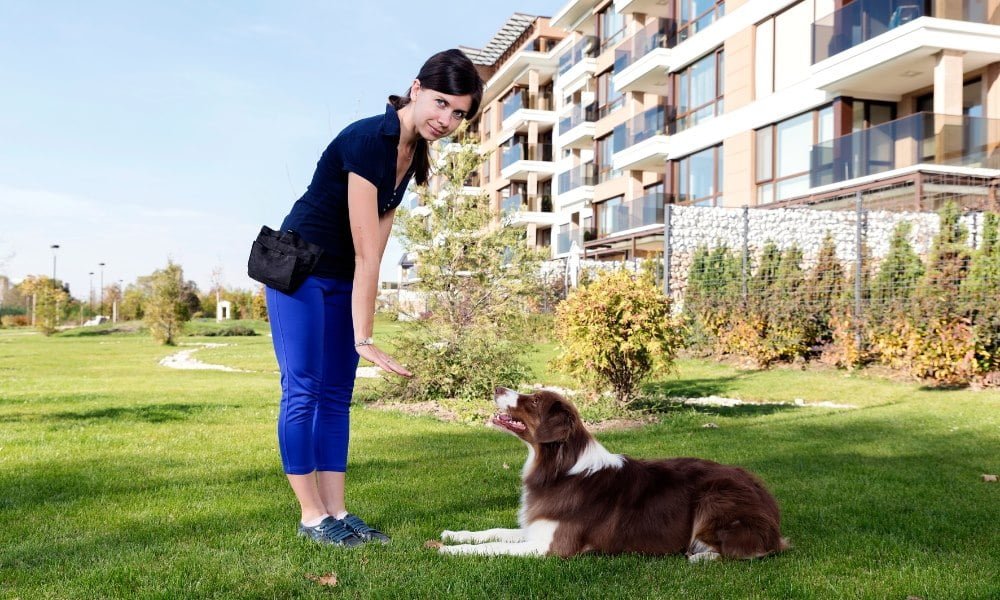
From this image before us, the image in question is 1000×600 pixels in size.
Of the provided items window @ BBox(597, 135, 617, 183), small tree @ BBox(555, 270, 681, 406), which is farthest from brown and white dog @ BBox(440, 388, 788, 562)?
window @ BBox(597, 135, 617, 183)

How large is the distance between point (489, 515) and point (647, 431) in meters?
3.96

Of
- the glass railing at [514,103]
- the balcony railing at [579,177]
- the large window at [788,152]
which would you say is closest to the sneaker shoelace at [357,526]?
the large window at [788,152]

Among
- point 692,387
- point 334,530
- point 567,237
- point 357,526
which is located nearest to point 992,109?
point 692,387

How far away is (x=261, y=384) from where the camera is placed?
45.7 ft

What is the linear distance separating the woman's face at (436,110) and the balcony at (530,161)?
4314cm

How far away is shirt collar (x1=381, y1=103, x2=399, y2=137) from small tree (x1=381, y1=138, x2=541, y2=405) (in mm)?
7138

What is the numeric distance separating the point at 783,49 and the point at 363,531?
75.0 feet

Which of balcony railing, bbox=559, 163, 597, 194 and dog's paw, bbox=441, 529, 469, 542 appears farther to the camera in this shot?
balcony railing, bbox=559, 163, 597, 194

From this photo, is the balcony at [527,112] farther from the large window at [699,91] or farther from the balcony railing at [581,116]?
the large window at [699,91]

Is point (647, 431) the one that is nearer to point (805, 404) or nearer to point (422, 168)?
point (805, 404)

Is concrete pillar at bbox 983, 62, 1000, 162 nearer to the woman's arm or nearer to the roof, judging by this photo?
the woman's arm

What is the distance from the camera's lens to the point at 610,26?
38438 millimetres

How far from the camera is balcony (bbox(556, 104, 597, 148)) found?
131ft

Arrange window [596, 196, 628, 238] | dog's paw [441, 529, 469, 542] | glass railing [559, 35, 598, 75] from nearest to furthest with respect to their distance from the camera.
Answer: dog's paw [441, 529, 469, 542] < window [596, 196, 628, 238] < glass railing [559, 35, 598, 75]
